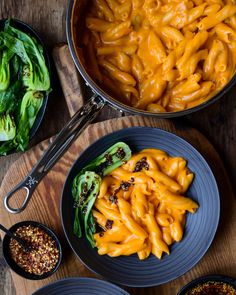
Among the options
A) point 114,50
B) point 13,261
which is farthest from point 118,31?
point 13,261

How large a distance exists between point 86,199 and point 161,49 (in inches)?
22.7

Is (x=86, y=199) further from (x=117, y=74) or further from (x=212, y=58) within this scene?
(x=212, y=58)

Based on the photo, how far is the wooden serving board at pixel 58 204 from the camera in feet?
6.25

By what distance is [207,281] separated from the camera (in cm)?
184

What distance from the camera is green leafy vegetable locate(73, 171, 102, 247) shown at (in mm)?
1809

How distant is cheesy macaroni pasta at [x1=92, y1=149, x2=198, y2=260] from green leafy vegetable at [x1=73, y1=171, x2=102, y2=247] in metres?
0.02

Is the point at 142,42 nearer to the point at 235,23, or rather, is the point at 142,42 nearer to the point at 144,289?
the point at 235,23

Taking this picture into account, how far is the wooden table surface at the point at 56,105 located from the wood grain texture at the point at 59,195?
0.32 ft

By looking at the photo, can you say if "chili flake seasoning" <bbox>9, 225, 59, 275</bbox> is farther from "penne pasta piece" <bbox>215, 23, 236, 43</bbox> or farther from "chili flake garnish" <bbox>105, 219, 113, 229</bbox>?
"penne pasta piece" <bbox>215, 23, 236, 43</bbox>

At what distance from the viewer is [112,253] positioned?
6.02 ft

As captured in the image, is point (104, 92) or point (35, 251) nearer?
point (104, 92)

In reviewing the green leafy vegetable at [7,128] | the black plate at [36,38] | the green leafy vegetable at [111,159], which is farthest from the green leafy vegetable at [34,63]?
the green leafy vegetable at [111,159]

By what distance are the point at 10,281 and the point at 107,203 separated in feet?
1.89

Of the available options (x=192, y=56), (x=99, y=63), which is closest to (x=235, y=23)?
(x=192, y=56)
